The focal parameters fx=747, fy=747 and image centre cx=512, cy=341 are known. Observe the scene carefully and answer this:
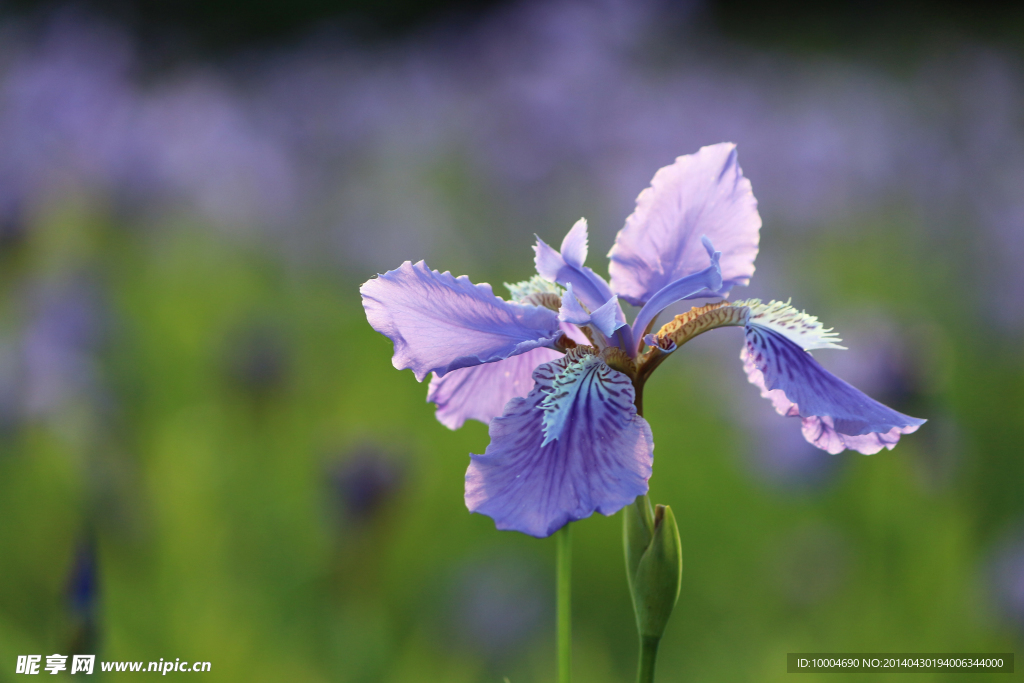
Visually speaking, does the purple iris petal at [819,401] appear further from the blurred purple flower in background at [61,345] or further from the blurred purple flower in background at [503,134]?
the blurred purple flower in background at [503,134]

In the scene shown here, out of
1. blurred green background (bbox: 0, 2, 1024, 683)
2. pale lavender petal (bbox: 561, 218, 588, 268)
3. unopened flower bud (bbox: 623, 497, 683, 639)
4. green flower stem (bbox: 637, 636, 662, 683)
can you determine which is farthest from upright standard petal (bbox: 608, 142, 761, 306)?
blurred green background (bbox: 0, 2, 1024, 683)

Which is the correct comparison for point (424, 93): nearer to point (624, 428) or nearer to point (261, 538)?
point (261, 538)

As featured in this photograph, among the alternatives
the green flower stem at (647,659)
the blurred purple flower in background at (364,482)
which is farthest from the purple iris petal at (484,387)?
the blurred purple flower in background at (364,482)

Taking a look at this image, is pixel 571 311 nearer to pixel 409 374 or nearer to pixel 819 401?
pixel 819 401

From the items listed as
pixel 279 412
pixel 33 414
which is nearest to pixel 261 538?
pixel 279 412

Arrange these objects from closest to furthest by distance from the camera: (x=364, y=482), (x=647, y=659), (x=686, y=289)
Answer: (x=647, y=659) → (x=686, y=289) → (x=364, y=482)

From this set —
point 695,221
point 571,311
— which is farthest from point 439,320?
point 695,221

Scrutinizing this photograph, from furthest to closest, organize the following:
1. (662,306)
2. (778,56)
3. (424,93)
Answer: (778,56) < (424,93) < (662,306)
